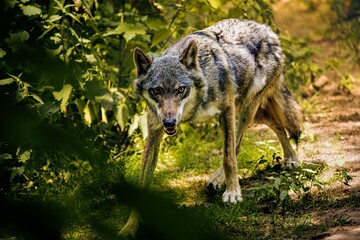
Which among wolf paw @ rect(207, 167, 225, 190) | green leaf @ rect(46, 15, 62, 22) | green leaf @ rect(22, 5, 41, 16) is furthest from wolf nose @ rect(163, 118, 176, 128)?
green leaf @ rect(46, 15, 62, 22)

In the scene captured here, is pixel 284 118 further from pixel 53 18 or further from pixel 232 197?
pixel 53 18

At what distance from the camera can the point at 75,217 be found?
3.65 feet

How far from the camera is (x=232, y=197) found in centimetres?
516

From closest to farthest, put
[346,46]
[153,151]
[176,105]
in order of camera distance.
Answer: [176,105]
[153,151]
[346,46]

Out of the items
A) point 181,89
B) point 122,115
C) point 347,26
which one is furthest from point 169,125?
point 347,26

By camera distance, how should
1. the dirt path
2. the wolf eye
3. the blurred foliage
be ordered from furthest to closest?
the blurred foliage → the wolf eye → the dirt path

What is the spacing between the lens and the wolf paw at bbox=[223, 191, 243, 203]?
5130 mm

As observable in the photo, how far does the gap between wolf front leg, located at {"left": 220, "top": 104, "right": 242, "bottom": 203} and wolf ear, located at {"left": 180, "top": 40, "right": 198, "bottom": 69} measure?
554 mm

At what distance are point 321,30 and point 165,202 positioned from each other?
11.4 meters

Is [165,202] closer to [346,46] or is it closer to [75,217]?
[75,217]

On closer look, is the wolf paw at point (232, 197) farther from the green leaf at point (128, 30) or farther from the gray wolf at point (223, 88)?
the green leaf at point (128, 30)

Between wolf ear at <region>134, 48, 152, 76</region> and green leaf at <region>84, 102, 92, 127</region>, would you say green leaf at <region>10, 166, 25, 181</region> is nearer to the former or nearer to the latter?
green leaf at <region>84, 102, 92, 127</region>

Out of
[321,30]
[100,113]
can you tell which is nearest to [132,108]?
[100,113]

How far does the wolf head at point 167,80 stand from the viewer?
469 cm
